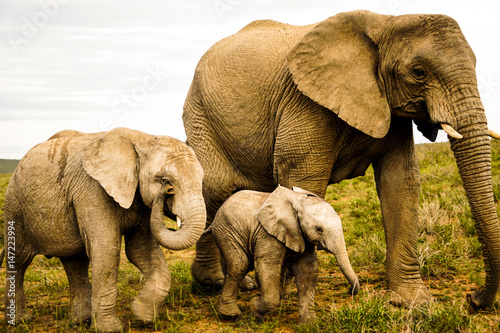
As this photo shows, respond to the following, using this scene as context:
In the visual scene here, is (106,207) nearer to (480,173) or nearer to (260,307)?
(260,307)

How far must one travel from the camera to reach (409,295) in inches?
258

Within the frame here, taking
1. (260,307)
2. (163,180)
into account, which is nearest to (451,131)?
(260,307)

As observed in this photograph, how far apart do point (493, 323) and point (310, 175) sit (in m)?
2.17

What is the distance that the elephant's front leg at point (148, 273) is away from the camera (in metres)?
5.76

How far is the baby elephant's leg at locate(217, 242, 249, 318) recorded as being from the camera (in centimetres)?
589

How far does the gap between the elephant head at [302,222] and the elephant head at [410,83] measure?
97 cm

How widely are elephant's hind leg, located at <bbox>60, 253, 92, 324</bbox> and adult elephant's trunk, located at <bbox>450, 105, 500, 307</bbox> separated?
3757 mm

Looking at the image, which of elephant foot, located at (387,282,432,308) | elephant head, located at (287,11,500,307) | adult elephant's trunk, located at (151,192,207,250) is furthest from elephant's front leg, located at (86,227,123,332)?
elephant foot, located at (387,282,432,308)

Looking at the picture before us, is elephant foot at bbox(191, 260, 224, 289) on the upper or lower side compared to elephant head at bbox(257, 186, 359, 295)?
lower

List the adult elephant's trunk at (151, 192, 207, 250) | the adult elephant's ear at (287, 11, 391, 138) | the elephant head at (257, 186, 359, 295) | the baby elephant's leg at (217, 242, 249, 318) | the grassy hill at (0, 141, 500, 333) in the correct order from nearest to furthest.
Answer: the adult elephant's trunk at (151, 192, 207, 250), the elephant head at (257, 186, 359, 295), the grassy hill at (0, 141, 500, 333), the baby elephant's leg at (217, 242, 249, 318), the adult elephant's ear at (287, 11, 391, 138)

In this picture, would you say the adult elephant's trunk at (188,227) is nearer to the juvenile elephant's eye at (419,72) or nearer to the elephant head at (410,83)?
the elephant head at (410,83)

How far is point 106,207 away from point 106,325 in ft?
3.42

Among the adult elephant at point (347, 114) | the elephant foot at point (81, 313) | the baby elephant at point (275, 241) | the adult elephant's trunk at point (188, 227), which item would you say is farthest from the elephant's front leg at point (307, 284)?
the elephant foot at point (81, 313)

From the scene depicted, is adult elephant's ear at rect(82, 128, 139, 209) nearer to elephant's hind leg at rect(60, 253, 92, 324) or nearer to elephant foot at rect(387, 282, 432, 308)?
elephant's hind leg at rect(60, 253, 92, 324)
